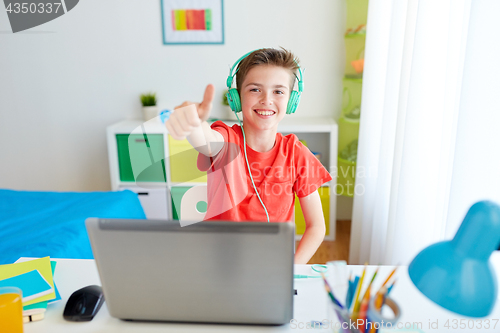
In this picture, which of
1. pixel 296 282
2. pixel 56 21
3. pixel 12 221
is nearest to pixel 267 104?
pixel 296 282

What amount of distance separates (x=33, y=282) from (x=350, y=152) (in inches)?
90.5

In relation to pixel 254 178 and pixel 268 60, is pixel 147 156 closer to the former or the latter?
pixel 254 178

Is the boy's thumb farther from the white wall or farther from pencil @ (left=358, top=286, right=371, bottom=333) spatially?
the white wall

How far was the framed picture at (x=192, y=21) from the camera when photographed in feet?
9.52

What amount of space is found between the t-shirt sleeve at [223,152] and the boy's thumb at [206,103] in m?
0.36

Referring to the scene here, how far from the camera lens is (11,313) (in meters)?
0.77

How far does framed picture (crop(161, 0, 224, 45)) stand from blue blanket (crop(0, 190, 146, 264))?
48.6 inches

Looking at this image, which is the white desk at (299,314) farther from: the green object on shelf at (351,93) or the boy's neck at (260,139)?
the green object on shelf at (351,93)

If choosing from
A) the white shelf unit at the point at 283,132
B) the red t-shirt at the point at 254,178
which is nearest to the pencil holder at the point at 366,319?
the red t-shirt at the point at 254,178

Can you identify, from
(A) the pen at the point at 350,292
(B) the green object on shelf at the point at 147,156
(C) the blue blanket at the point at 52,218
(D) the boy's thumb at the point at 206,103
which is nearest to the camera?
(A) the pen at the point at 350,292

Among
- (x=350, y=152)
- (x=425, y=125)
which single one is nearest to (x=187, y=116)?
(x=425, y=125)

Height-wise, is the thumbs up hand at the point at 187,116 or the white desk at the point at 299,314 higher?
the thumbs up hand at the point at 187,116

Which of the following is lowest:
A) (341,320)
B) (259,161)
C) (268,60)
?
(341,320)

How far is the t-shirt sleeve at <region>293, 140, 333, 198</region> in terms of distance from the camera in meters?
1.27
